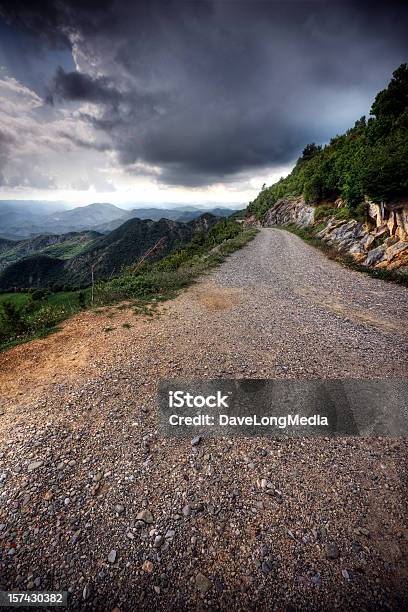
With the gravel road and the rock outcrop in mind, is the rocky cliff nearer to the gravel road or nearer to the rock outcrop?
the rock outcrop

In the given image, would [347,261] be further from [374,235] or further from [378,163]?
[378,163]

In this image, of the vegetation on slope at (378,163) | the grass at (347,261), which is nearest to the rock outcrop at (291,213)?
the vegetation on slope at (378,163)

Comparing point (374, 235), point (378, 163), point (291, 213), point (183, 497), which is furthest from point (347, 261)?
point (291, 213)

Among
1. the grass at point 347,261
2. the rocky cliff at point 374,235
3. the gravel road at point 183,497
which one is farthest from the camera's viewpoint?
the rocky cliff at point 374,235

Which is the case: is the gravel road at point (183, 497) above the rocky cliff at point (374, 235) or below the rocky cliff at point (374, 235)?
below

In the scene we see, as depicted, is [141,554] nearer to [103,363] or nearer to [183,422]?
[183,422]

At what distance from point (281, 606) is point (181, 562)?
1329 mm

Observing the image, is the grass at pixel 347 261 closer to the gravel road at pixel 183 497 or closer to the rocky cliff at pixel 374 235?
the rocky cliff at pixel 374 235

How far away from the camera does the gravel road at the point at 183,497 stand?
321 centimetres

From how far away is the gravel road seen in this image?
321 cm

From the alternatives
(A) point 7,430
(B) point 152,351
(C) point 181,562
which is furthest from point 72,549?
(B) point 152,351

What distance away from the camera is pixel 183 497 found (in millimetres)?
4133

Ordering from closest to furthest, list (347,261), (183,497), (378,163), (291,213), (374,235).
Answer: (183,497), (378,163), (374,235), (347,261), (291,213)

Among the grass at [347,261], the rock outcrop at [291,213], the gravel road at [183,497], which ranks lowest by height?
the gravel road at [183,497]
